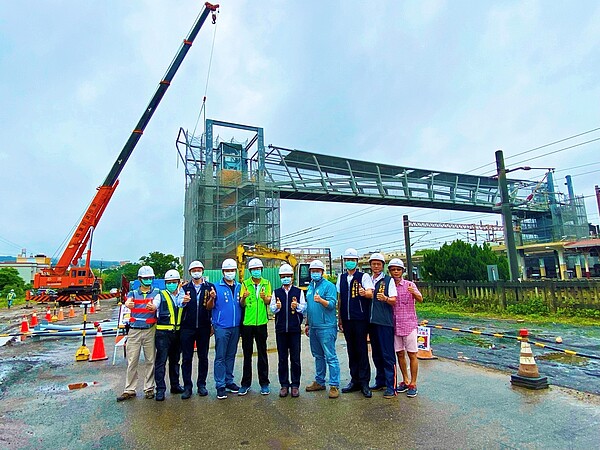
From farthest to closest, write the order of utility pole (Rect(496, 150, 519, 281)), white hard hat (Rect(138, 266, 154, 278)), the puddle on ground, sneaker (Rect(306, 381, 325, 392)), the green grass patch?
utility pole (Rect(496, 150, 519, 281))
the green grass patch
the puddle on ground
white hard hat (Rect(138, 266, 154, 278))
sneaker (Rect(306, 381, 325, 392))

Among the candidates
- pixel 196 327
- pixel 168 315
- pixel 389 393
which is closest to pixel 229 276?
pixel 196 327

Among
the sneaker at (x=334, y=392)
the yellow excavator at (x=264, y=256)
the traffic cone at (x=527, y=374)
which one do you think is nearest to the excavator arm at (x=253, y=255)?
the yellow excavator at (x=264, y=256)

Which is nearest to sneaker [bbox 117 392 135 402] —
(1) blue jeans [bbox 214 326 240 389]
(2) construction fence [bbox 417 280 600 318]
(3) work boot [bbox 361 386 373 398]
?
(1) blue jeans [bbox 214 326 240 389]

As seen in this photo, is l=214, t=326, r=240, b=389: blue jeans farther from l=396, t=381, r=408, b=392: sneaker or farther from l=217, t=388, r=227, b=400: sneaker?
l=396, t=381, r=408, b=392: sneaker

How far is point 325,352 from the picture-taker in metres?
5.39

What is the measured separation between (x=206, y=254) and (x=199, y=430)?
19.8 metres

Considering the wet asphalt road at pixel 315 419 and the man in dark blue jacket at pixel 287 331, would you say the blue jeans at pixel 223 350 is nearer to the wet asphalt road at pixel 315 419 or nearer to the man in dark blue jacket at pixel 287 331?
the wet asphalt road at pixel 315 419

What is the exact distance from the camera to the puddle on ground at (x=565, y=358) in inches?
287

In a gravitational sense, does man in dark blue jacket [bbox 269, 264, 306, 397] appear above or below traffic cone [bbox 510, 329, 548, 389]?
above

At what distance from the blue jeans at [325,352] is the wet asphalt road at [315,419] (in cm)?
27

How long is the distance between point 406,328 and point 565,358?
4549 mm

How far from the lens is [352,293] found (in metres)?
5.50

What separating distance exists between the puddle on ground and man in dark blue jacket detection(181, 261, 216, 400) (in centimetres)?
654

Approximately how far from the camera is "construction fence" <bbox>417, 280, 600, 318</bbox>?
13508mm
